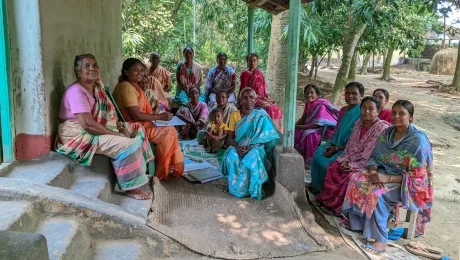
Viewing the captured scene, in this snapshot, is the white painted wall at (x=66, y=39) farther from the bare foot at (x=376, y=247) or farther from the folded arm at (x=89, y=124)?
the bare foot at (x=376, y=247)

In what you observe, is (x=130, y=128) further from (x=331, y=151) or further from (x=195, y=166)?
(x=331, y=151)

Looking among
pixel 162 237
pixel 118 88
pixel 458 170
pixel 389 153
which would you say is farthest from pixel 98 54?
pixel 458 170

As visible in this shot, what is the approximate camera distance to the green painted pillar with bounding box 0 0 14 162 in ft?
9.41

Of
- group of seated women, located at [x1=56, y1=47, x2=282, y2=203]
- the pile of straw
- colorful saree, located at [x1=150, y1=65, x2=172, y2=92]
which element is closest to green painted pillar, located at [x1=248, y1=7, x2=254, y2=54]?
colorful saree, located at [x1=150, y1=65, x2=172, y2=92]

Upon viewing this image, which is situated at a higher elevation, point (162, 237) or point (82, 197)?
point (82, 197)

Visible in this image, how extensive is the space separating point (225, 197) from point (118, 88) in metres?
1.64

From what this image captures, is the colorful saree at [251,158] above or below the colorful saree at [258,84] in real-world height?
below

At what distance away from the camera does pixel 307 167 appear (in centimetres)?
559

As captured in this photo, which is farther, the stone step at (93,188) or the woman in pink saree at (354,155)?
the woman in pink saree at (354,155)

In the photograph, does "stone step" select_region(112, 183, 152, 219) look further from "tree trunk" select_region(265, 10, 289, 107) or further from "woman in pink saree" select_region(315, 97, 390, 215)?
"tree trunk" select_region(265, 10, 289, 107)

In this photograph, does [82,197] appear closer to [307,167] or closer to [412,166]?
[412,166]

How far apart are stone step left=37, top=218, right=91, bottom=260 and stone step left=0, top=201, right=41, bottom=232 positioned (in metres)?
0.07

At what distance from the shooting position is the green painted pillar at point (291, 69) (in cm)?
391

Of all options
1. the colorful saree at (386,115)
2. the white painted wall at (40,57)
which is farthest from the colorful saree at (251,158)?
the white painted wall at (40,57)
